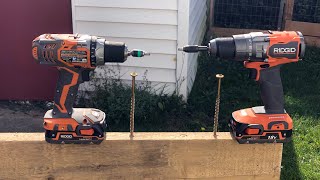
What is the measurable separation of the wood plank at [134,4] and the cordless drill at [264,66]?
1.62 meters

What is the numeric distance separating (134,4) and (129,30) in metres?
0.28

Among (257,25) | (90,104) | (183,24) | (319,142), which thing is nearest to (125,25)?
(183,24)

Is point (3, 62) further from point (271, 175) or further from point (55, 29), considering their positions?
point (271, 175)

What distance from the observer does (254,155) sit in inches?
141

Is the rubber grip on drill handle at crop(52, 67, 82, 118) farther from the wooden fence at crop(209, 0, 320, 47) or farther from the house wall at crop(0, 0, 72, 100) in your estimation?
the wooden fence at crop(209, 0, 320, 47)

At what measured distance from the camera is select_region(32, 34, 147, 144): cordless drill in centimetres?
327

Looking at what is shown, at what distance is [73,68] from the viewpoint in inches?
132

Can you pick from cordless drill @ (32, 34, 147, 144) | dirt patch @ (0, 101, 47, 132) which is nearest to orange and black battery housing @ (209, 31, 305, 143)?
cordless drill @ (32, 34, 147, 144)

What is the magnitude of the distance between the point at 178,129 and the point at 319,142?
134 centimetres

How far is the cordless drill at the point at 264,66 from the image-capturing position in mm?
3258

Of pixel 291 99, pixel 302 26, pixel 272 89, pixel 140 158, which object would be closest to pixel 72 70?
pixel 140 158

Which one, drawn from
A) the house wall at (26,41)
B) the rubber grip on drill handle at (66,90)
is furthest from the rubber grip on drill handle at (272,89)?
the house wall at (26,41)

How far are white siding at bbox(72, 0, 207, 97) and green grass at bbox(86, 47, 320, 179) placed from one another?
197 millimetres

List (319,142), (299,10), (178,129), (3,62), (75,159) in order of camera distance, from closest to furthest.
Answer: (75,159) → (319,142) → (178,129) → (3,62) → (299,10)
